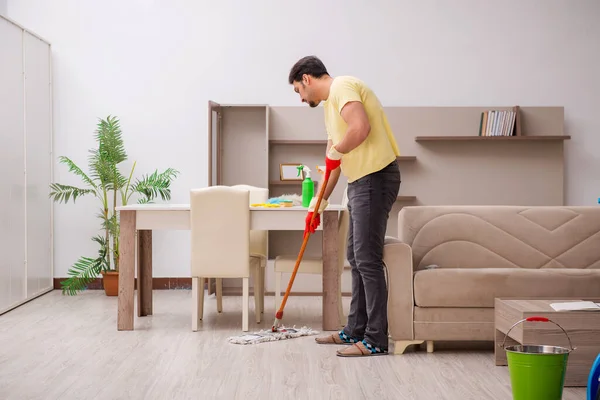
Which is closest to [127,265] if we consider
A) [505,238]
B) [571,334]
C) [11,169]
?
[11,169]

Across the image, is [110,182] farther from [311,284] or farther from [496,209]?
[496,209]

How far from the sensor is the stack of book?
661 centimetres

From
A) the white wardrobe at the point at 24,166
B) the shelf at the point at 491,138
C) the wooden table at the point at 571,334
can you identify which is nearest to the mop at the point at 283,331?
the wooden table at the point at 571,334

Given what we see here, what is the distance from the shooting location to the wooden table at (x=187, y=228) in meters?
4.71

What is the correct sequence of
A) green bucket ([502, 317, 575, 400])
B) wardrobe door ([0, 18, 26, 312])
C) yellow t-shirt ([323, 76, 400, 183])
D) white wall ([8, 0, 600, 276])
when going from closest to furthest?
green bucket ([502, 317, 575, 400]), yellow t-shirt ([323, 76, 400, 183]), wardrobe door ([0, 18, 26, 312]), white wall ([8, 0, 600, 276])

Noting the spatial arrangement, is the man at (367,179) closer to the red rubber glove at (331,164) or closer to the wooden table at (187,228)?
the red rubber glove at (331,164)

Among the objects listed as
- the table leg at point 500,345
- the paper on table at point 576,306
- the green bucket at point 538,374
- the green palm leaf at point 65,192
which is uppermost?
the green palm leaf at point 65,192

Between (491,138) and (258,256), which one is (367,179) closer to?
(258,256)

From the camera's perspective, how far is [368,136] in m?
3.93

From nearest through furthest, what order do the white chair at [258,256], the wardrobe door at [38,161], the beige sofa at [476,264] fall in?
the beige sofa at [476,264] < the white chair at [258,256] < the wardrobe door at [38,161]

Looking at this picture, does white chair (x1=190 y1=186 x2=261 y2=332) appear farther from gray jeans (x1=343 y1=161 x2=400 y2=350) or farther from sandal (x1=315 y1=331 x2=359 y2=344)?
gray jeans (x1=343 y1=161 x2=400 y2=350)

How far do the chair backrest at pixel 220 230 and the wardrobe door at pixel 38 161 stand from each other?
2.01 m

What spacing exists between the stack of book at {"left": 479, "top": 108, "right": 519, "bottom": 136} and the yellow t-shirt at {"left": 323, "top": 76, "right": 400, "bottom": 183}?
2881mm

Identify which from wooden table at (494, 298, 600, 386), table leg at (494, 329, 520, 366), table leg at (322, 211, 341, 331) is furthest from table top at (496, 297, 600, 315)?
table leg at (322, 211, 341, 331)
